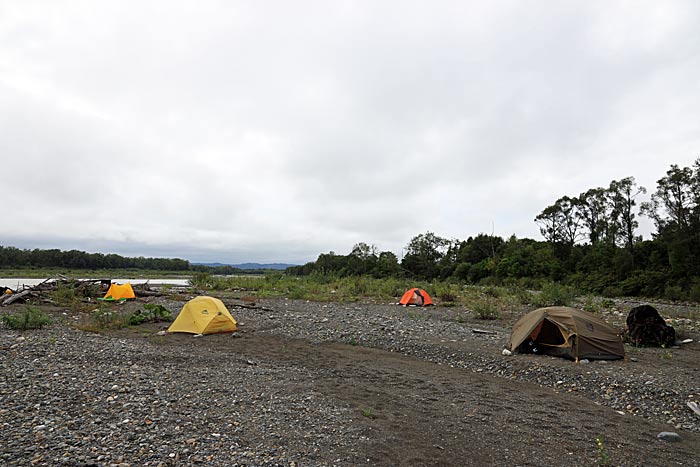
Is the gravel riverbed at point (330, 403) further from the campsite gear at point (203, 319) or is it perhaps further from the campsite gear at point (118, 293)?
the campsite gear at point (118, 293)

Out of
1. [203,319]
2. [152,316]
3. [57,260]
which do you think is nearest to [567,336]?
[203,319]

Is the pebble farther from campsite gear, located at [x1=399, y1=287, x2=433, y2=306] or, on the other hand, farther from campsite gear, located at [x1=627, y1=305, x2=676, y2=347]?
campsite gear, located at [x1=399, y1=287, x2=433, y2=306]

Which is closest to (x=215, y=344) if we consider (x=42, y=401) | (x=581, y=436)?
(x=42, y=401)

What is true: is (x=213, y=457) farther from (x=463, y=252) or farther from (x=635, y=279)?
(x=463, y=252)

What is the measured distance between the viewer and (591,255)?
45.3 meters

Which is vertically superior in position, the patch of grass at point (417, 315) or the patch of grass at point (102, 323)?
the patch of grass at point (417, 315)

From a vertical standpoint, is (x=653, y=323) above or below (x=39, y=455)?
above

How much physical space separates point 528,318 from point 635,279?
1216 inches

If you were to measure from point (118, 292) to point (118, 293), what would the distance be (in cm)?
6

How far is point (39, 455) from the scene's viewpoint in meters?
4.83

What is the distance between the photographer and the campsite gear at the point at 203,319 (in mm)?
14078

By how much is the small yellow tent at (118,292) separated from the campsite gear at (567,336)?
22240 mm

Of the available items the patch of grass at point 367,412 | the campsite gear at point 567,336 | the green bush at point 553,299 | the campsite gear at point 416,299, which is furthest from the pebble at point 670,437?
the campsite gear at point 416,299

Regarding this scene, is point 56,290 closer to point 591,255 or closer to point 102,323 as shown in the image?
point 102,323
